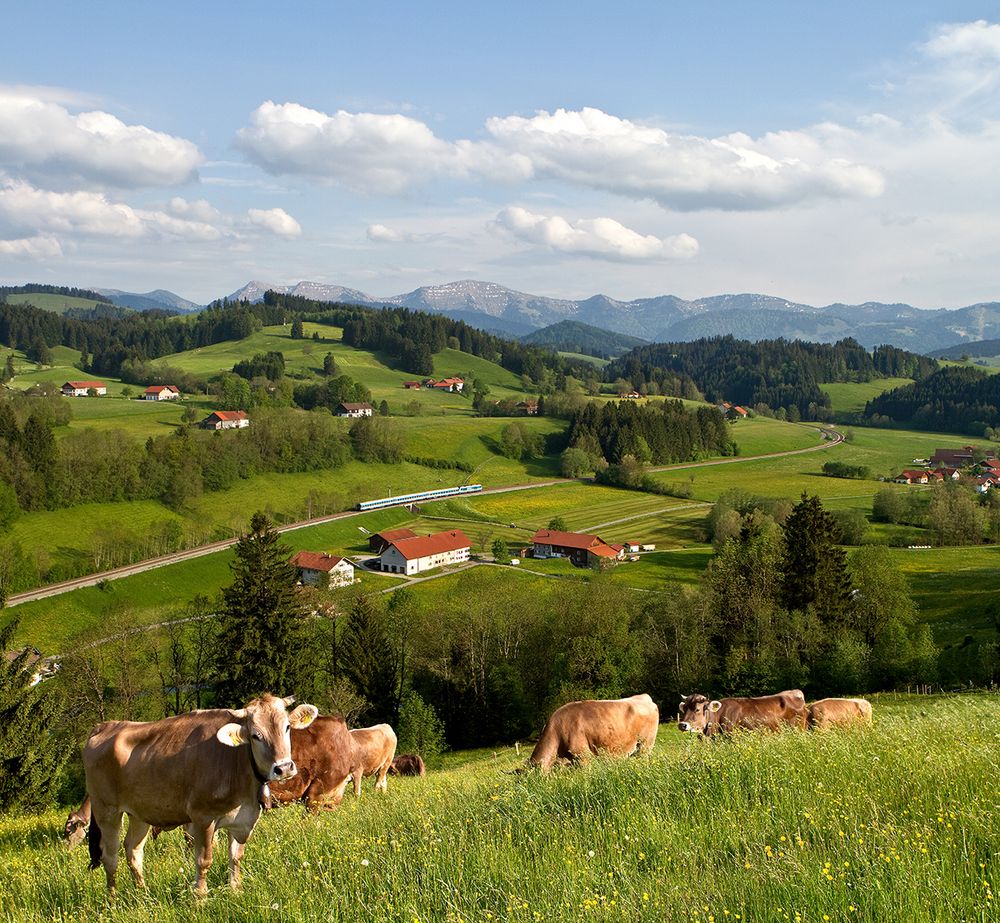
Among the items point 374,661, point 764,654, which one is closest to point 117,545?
point 374,661

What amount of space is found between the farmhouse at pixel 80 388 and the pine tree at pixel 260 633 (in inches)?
6834

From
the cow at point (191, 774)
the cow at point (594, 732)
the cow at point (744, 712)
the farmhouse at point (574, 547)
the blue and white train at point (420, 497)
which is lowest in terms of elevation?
the farmhouse at point (574, 547)

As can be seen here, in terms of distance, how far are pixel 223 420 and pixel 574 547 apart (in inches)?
3798

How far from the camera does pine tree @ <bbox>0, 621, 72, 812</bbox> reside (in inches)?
1032

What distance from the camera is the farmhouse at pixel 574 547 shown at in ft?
316

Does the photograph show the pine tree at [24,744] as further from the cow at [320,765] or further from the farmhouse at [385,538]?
the farmhouse at [385,538]

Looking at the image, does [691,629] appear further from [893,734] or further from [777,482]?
[777,482]

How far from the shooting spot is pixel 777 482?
464 feet

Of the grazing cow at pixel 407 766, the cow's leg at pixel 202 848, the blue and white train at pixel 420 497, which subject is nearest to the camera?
the cow's leg at pixel 202 848

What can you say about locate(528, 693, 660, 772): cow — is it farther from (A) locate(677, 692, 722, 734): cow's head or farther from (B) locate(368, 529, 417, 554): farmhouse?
(B) locate(368, 529, 417, 554): farmhouse

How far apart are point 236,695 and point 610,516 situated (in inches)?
3483

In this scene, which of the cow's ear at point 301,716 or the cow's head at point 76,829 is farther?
the cow's head at point 76,829

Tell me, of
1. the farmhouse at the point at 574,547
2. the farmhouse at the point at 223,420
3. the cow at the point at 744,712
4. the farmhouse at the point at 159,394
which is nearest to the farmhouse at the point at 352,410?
the farmhouse at the point at 223,420

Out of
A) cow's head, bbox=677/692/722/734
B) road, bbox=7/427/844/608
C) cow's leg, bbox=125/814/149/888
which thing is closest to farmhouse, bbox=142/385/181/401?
road, bbox=7/427/844/608
